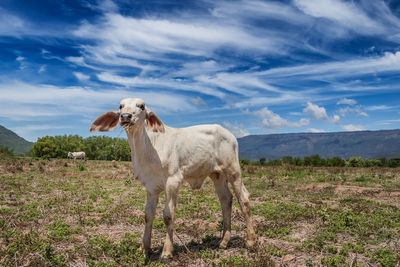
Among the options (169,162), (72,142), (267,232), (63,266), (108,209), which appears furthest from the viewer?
(72,142)

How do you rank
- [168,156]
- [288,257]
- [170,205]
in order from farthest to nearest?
[288,257] → [168,156] → [170,205]

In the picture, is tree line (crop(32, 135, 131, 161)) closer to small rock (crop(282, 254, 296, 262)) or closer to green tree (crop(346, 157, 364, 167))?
green tree (crop(346, 157, 364, 167))

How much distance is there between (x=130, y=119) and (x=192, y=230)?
4.07 m

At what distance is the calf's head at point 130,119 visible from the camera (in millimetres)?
5706

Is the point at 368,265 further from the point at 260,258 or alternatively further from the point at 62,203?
the point at 62,203

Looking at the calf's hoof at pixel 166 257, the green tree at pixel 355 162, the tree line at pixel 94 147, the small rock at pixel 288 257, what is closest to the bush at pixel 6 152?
the tree line at pixel 94 147

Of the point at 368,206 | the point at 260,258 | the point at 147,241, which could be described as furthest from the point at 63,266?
the point at 368,206

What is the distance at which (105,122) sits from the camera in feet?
21.1

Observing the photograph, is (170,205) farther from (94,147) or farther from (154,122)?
(94,147)

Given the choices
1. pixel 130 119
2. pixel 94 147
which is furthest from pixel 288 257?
pixel 94 147

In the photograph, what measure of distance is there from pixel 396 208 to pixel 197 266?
8.74m

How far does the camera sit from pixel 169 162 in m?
6.35

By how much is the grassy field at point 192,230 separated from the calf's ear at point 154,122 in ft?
7.42

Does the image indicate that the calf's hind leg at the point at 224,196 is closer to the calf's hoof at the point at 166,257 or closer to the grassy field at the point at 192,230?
the grassy field at the point at 192,230
